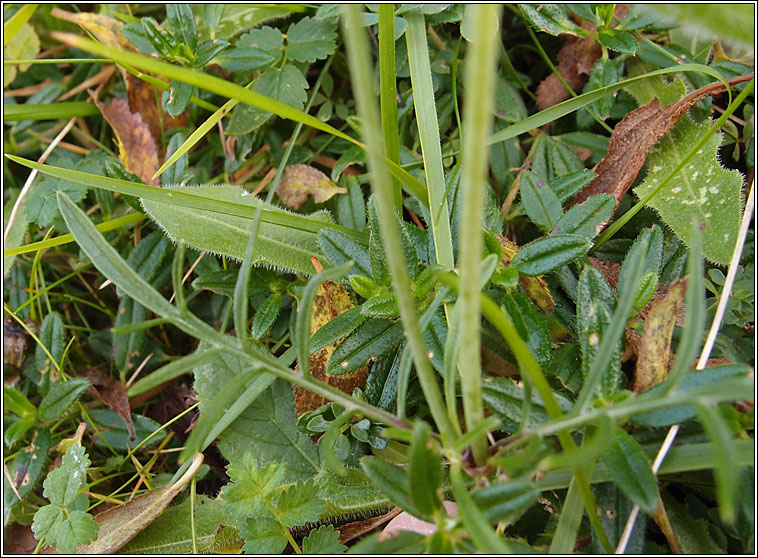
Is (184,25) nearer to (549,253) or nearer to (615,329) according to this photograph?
(549,253)

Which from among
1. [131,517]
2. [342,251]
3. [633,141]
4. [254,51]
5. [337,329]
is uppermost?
[254,51]

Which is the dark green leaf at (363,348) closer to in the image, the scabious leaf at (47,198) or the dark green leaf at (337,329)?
the dark green leaf at (337,329)

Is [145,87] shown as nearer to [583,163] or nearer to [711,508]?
[583,163]

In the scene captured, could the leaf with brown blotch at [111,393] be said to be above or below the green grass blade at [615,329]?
below

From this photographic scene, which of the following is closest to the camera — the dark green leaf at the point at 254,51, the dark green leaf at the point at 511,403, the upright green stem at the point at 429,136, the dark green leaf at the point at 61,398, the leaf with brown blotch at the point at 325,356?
the dark green leaf at the point at 511,403

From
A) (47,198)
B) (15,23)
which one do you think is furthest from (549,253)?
(15,23)

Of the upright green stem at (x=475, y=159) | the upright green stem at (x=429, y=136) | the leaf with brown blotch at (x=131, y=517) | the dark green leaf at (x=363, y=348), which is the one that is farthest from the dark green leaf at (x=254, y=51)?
the upright green stem at (x=475, y=159)

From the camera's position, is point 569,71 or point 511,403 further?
point 569,71

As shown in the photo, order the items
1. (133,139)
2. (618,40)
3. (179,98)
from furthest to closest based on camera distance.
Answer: (133,139) < (179,98) < (618,40)

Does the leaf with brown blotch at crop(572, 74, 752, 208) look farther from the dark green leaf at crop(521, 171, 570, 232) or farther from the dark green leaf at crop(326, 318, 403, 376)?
the dark green leaf at crop(326, 318, 403, 376)
